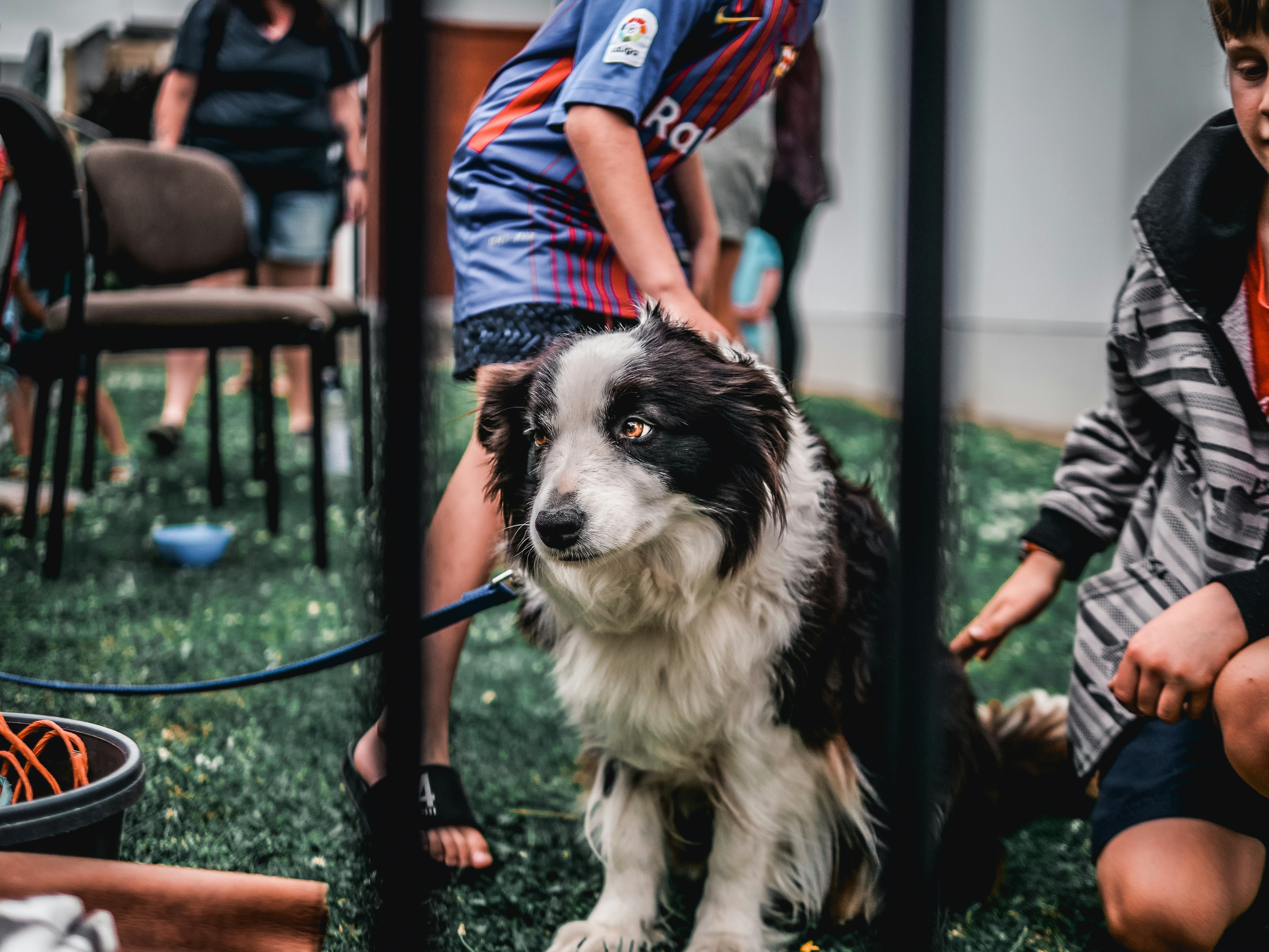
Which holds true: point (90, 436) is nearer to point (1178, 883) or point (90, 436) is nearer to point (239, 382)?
point (239, 382)

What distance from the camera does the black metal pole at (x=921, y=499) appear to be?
2.50ft

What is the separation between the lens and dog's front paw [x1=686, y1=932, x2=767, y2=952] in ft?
4.69

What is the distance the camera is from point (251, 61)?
3.99 metres

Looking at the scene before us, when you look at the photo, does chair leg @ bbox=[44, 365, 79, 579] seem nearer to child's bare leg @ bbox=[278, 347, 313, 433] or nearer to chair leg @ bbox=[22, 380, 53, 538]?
chair leg @ bbox=[22, 380, 53, 538]

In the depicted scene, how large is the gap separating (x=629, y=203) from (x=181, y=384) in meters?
4.02

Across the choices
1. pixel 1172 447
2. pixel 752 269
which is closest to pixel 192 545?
pixel 1172 447

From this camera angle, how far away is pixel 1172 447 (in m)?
1.59

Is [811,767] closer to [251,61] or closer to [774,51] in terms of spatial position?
[774,51]

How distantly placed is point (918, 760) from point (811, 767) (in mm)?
693

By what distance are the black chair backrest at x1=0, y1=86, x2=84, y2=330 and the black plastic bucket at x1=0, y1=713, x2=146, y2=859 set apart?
6.18 feet

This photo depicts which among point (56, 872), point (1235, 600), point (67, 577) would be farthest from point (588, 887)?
point (67, 577)

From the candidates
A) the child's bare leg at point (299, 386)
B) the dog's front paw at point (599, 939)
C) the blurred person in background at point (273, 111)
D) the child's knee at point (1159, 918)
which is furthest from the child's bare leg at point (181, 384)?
the child's knee at point (1159, 918)

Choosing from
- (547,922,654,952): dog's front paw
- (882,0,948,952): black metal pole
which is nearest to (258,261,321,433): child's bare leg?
→ (547,922,654,952): dog's front paw

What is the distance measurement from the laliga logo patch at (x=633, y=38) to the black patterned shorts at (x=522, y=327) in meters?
0.37
